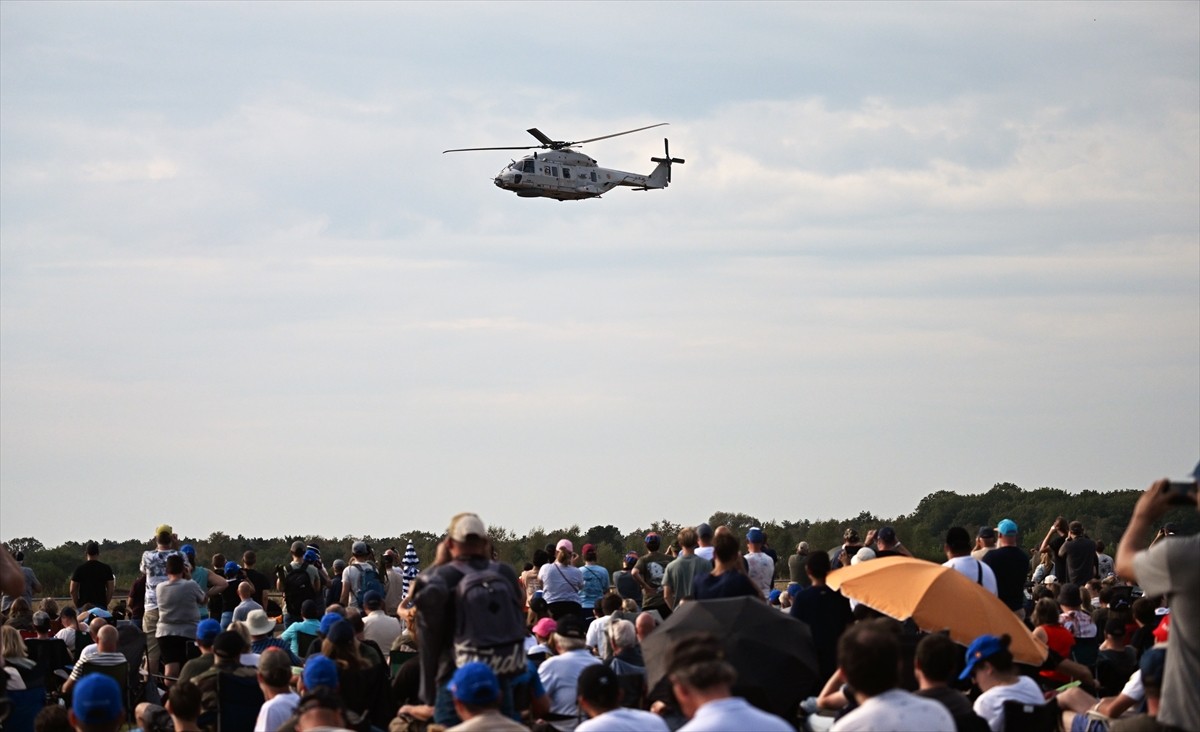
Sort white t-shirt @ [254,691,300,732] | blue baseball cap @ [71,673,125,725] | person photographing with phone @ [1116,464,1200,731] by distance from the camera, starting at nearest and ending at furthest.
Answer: person photographing with phone @ [1116,464,1200,731]
blue baseball cap @ [71,673,125,725]
white t-shirt @ [254,691,300,732]

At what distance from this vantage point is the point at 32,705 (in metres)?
10.4

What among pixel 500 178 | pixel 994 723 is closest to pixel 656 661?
pixel 994 723

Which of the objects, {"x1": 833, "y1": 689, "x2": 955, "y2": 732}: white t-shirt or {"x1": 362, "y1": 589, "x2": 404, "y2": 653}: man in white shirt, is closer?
{"x1": 833, "y1": 689, "x2": 955, "y2": 732}: white t-shirt

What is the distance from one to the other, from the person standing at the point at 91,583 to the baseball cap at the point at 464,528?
10.0 metres

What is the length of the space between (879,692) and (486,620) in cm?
240

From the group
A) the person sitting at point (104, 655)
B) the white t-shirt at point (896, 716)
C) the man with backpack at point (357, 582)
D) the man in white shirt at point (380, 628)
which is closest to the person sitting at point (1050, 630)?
the white t-shirt at point (896, 716)

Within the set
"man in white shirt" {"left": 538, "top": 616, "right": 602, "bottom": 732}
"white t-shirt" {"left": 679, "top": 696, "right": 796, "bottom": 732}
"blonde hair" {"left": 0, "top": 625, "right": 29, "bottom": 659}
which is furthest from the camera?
"blonde hair" {"left": 0, "top": 625, "right": 29, "bottom": 659}

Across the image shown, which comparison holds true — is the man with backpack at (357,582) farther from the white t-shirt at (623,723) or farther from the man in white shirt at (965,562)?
the white t-shirt at (623,723)

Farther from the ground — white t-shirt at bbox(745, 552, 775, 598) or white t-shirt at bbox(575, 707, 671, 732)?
white t-shirt at bbox(575, 707, 671, 732)

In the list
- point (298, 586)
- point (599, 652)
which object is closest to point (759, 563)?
point (599, 652)

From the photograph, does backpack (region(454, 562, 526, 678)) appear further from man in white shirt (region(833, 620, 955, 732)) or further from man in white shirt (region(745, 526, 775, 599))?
man in white shirt (region(745, 526, 775, 599))

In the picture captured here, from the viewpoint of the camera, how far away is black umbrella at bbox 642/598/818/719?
29.0 ft

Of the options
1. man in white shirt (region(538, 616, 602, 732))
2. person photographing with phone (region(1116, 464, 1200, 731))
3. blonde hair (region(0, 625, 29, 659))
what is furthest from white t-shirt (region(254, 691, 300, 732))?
person photographing with phone (region(1116, 464, 1200, 731))

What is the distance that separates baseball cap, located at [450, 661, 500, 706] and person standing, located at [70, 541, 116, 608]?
11.1 metres
